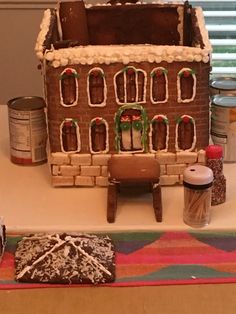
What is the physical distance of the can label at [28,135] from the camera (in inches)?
56.2

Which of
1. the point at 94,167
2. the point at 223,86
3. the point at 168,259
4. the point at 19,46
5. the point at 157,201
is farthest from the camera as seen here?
the point at 19,46

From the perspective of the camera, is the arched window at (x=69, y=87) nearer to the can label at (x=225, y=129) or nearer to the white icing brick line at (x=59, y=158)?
the white icing brick line at (x=59, y=158)

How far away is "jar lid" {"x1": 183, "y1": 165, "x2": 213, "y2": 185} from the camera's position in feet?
3.87

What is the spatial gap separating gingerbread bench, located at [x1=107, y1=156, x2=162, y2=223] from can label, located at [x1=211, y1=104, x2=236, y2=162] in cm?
20

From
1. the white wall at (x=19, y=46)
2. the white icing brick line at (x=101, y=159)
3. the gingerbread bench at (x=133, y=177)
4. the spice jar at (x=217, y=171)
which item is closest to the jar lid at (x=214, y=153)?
the spice jar at (x=217, y=171)

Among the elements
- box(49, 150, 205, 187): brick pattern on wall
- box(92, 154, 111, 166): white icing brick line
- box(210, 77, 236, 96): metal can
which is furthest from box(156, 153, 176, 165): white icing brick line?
box(210, 77, 236, 96): metal can

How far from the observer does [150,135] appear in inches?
52.9

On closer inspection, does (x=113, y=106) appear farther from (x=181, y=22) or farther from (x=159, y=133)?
(x=181, y=22)

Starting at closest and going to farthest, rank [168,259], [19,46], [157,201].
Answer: [168,259] < [157,201] < [19,46]

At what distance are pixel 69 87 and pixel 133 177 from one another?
0.72 feet

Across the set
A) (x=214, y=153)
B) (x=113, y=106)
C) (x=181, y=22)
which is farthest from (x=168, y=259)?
(x=181, y=22)

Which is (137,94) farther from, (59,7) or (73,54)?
(59,7)

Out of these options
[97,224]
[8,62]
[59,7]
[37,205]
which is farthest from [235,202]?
[8,62]

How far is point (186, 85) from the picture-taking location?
1.32 m
